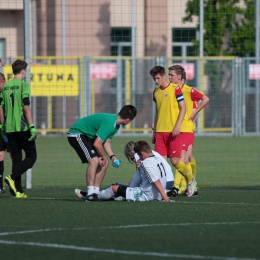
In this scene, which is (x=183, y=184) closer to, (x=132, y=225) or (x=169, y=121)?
(x=169, y=121)

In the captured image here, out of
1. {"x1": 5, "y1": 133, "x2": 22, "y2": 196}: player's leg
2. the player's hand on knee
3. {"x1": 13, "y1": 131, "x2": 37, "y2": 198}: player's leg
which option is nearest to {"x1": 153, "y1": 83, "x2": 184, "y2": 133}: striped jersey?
the player's hand on knee

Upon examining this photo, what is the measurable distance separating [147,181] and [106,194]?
2.23 ft

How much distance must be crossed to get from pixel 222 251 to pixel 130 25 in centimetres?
1495

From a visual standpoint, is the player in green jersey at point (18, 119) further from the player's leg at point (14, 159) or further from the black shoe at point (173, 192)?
the black shoe at point (173, 192)

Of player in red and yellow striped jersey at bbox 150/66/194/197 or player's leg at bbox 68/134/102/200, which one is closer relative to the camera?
player's leg at bbox 68/134/102/200

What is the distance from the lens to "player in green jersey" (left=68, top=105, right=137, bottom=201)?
1172 centimetres

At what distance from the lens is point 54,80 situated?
80.7ft

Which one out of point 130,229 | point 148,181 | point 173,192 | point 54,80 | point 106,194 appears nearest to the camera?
point 130,229

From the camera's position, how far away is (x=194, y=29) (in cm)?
2536

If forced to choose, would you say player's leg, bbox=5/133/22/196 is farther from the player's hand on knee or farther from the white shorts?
the white shorts

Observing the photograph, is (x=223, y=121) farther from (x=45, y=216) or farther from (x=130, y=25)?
(x=45, y=216)

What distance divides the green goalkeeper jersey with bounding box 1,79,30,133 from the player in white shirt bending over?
1498mm

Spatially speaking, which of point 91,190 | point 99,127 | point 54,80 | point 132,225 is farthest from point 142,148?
point 54,80

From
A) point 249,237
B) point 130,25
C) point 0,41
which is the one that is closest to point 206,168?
point 130,25
